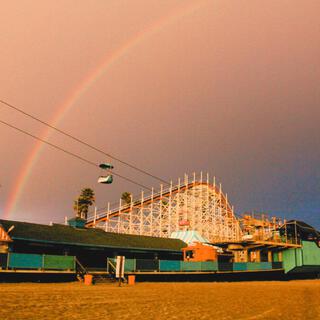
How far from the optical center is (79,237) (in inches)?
1257

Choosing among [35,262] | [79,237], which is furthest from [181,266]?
[35,262]

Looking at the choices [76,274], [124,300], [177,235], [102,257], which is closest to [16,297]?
[124,300]

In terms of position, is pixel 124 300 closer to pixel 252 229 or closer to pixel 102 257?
pixel 102 257

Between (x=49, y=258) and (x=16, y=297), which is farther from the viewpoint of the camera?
(x=49, y=258)

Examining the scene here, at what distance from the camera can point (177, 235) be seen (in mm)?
48375

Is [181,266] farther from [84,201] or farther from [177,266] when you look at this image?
[84,201]

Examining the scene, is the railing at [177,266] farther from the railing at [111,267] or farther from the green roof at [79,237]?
the green roof at [79,237]

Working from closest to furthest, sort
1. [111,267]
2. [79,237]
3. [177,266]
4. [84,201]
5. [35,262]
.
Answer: [35,262], [111,267], [79,237], [177,266], [84,201]

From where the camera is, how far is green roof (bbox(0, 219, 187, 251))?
92.8ft

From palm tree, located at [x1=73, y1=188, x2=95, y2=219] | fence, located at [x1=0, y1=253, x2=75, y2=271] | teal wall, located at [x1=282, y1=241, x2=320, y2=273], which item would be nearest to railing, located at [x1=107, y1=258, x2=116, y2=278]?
fence, located at [x1=0, y1=253, x2=75, y2=271]

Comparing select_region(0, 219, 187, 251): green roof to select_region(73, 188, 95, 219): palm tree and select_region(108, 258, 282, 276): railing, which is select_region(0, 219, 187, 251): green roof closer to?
select_region(108, 258, 282, 276): railing

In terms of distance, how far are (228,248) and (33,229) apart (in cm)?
2334

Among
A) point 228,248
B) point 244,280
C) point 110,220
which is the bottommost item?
point 244,280

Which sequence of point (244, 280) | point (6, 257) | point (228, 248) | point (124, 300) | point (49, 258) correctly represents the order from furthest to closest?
point (228, 248), point (244, 280), point (49, 258), point (6, 257), point (124, 300)
